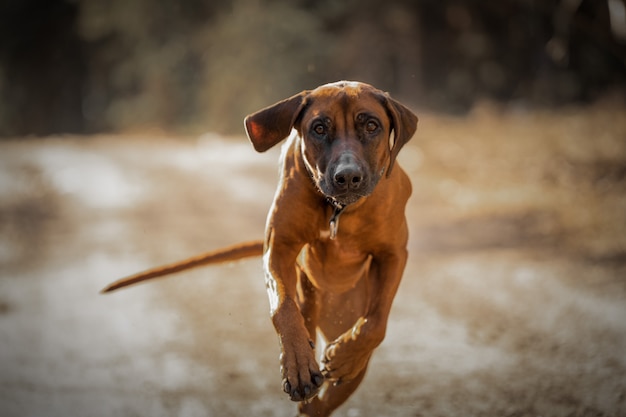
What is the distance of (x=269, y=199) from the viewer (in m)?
10.8

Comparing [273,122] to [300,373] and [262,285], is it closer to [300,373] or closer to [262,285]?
[300,373]

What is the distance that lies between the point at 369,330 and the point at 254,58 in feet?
42.3

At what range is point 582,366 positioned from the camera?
5.08m

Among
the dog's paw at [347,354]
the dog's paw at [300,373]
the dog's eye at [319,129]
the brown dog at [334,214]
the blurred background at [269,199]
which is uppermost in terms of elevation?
the dog's eye at [319,129]

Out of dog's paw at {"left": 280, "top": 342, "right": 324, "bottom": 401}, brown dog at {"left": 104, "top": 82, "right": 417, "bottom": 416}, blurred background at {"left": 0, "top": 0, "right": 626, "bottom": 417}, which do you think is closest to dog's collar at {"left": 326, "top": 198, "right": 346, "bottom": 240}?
brown dog at {"left": 104, "top": 82, "right": 417, "bottom": 416}

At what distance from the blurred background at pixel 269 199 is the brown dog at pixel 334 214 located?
1.43m

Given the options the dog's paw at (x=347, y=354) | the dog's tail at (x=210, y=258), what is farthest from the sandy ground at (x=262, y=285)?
→ the dog's paw at (x=347, y=354)

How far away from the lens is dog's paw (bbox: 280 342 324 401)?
279cm

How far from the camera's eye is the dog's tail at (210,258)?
4059 mm

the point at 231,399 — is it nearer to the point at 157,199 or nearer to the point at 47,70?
the point at 157,199

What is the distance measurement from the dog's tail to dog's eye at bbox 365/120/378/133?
1200mm

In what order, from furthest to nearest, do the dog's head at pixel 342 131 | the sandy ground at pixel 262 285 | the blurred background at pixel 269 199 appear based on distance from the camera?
1. the blurred background at pixel 269 199
2. the sandy ground at pixel 262 285
3. the dog's head at pixel 342 131

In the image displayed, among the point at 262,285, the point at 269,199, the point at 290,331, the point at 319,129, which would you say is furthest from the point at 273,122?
the point at 269,199

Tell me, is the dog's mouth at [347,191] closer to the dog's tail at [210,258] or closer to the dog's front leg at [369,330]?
the dog's front leg at [369,330]
